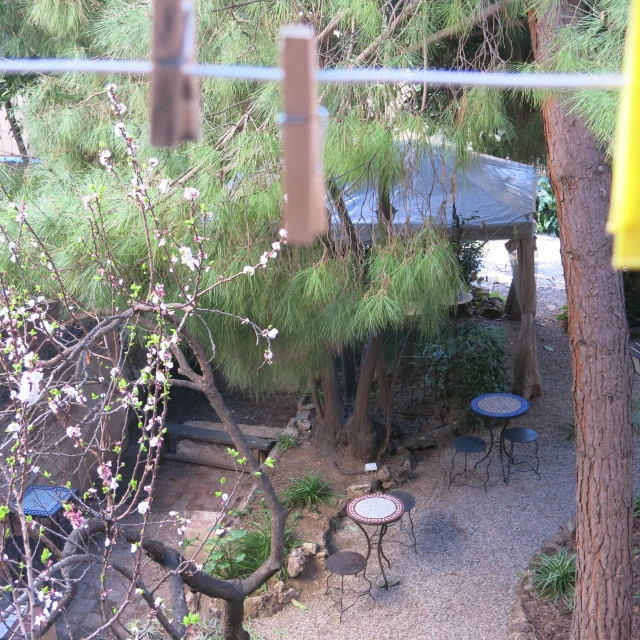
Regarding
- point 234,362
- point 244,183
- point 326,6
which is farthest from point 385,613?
point 326,6

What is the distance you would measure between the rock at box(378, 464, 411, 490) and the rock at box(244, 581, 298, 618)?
1.53 meters

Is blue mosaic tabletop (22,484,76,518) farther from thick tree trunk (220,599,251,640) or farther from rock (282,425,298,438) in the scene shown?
rock (282,425,298,438)

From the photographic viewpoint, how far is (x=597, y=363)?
131 inches

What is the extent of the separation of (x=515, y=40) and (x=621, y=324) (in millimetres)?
2037

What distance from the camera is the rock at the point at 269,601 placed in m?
4.44

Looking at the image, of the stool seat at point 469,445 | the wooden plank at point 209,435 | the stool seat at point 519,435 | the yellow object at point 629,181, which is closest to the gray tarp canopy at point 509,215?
the stool seat at point 519,435

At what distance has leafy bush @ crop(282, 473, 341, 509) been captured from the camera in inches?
220

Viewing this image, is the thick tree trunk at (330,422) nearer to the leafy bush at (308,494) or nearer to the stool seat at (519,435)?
the leafy bush at (308,494)

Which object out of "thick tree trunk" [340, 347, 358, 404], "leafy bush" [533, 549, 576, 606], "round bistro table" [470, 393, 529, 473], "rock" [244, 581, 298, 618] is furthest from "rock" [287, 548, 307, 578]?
"thick tree trunk" [340, 347, 358, 404]

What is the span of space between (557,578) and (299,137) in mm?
4224

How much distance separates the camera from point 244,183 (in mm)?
3346

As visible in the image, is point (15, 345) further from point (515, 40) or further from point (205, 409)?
point (205, 409)

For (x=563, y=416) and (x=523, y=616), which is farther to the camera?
(x=563, y=416)

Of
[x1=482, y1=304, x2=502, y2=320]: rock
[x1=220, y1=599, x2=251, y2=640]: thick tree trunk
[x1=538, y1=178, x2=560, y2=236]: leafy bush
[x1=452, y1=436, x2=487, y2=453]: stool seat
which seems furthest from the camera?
[x1=538, y1=178, x2=560, y2=236]: leafy bush
